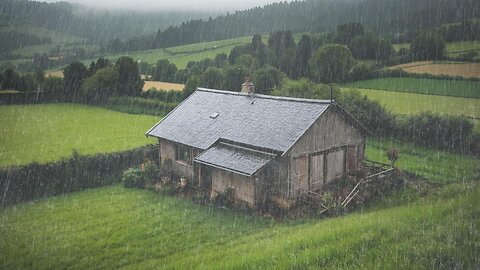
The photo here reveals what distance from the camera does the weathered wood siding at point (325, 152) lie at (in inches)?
869

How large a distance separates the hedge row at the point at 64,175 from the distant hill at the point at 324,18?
158 ft

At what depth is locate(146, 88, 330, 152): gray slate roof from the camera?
22.5 meters

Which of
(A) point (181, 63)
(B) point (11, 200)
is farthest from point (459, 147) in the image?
(A) point (181, 63)

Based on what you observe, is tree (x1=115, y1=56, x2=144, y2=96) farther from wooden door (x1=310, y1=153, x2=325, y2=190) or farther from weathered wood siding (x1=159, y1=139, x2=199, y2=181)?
wooden door (x1=310, y1=153, x2=325, y2=190)

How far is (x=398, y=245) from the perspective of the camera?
13891 mm

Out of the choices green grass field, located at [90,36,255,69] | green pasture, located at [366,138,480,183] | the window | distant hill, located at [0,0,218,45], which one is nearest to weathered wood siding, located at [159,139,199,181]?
the window

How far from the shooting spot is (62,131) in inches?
1563

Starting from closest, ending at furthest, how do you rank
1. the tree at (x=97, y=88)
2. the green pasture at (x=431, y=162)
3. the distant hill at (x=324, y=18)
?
the green pasture at (x=431, y=162) < the tree at (x=97, y=88) < the distant hill at (x=324, y=18)

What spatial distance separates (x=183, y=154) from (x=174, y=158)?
33.2 inches

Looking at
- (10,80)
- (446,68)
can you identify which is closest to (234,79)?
(446,68)

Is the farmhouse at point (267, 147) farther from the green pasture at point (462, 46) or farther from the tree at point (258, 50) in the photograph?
the tree at point (258, 50)

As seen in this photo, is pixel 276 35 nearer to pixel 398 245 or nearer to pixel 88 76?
pixel 88 76

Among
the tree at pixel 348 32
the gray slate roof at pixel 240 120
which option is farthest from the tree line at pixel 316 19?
the gray slate roof at pixel 240 120

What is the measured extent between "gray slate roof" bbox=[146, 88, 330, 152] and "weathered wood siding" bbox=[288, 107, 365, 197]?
2.55 feet
